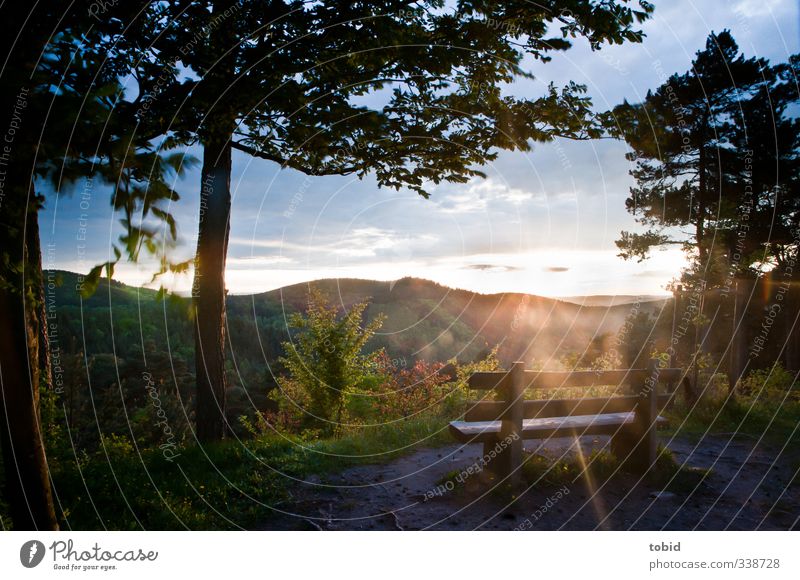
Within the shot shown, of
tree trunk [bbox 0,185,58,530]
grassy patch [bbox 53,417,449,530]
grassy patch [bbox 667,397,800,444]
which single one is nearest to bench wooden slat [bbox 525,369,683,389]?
grassy patch [bbox 53,417,449,530]

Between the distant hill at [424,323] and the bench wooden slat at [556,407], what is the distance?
269 inches

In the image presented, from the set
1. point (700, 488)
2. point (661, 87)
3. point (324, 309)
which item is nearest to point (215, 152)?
point (324, 309)

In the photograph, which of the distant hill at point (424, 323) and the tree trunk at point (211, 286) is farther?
the distant hill at point (424, 323)

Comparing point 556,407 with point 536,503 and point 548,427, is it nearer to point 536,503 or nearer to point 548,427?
point 548,427

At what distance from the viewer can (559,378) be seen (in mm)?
5707

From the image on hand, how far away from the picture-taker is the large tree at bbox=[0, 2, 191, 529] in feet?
11.0

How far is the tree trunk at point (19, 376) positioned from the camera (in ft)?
11.3

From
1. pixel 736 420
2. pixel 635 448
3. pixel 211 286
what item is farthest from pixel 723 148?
pixel 211 286

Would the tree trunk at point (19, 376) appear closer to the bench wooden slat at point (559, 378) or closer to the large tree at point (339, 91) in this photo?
the large tree at point (339, 91)

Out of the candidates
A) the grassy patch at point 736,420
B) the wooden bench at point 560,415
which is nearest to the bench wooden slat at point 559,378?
the wooden bench at point 560,415

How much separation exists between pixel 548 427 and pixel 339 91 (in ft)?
17.7

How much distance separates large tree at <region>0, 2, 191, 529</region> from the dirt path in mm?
2420

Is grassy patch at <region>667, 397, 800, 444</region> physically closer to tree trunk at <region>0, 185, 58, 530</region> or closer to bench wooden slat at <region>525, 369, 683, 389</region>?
bench wooden slat at <region>525, 369, 683, 389</region>
